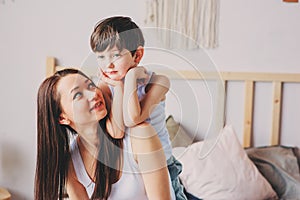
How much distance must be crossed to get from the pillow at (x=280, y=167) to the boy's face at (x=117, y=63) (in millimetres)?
1373

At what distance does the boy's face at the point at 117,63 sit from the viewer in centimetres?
83

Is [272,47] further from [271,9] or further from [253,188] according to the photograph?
[253,188]

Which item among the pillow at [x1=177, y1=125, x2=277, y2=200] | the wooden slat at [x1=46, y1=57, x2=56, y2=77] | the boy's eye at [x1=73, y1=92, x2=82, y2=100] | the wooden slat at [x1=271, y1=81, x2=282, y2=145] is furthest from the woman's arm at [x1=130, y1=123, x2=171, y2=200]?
the wooden slat at [x1=271, y1=81, x2=282, y2=145]

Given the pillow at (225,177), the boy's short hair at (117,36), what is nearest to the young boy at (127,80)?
the boy's short hair at (117,36)

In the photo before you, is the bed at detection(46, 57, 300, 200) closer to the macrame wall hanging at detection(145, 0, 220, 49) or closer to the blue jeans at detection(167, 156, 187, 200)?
the macrame wall hanging at detection(145, 0, 220, 49)

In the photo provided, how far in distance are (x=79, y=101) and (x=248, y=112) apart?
1.56m

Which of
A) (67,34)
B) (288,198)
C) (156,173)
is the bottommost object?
(288,198)

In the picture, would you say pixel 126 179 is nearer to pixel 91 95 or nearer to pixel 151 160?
pixel 151 160

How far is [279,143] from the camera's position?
7.73ft

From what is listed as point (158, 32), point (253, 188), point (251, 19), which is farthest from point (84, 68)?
point (251, 19)

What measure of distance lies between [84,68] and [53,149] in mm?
157

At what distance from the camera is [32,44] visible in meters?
2.19

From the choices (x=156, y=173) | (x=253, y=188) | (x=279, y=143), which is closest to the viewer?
(x=156, y=173)

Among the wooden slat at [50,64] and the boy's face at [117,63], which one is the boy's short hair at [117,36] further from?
the wooden slat at [50,64]
